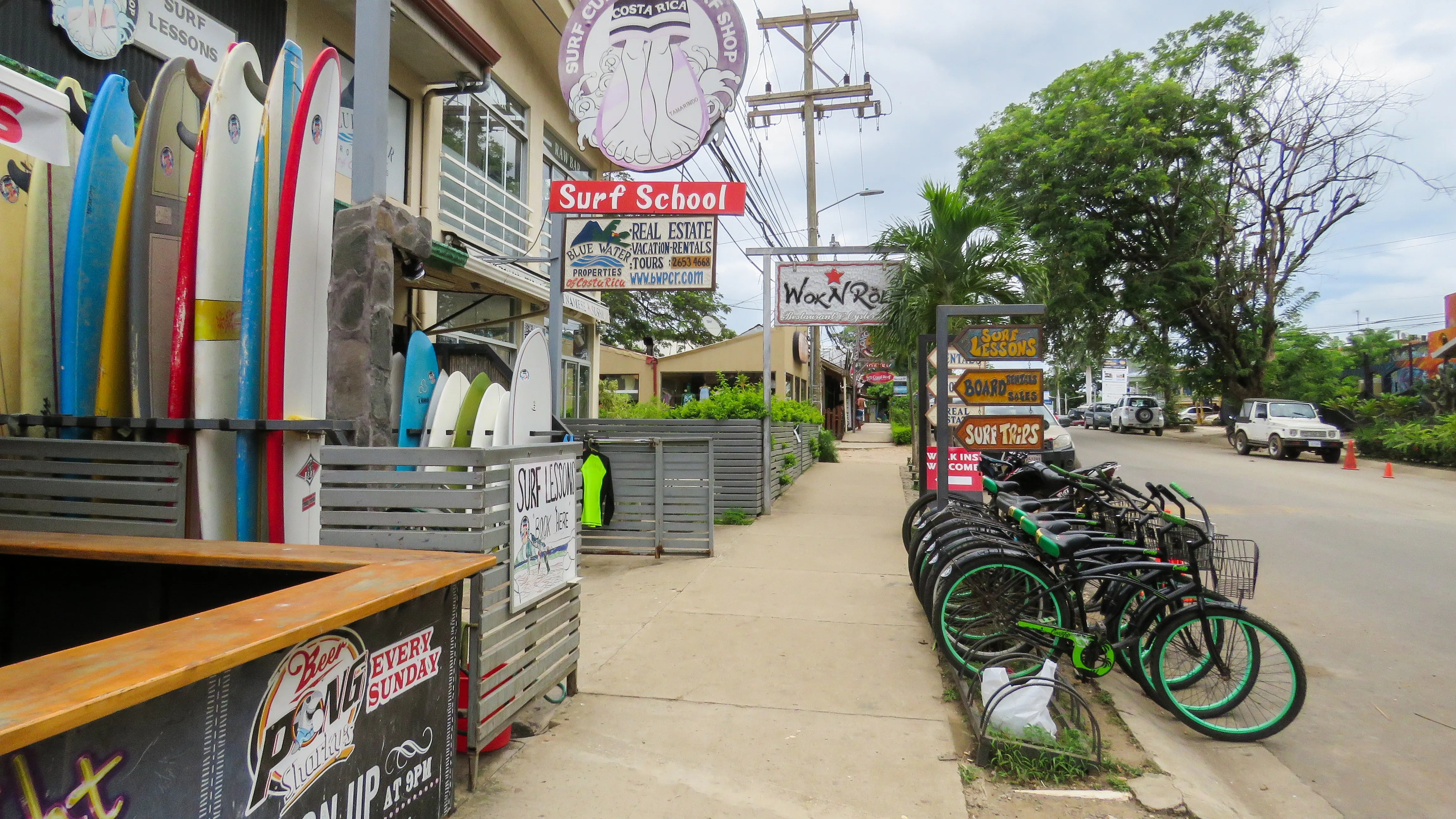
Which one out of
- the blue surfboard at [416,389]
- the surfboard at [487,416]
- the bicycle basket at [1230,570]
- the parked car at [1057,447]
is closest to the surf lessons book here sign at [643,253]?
the blue surfboard at [416,389]

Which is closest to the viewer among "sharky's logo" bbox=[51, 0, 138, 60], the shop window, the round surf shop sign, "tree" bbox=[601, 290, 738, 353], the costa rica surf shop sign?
"sharky's logo" bbox=[51, 0, 138, 60]

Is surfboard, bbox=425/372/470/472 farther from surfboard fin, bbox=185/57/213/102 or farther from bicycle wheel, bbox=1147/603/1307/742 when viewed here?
bicycle wheel, bbox=1147/603/1307/742

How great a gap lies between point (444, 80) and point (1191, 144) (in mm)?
25272

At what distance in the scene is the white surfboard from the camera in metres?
3.53

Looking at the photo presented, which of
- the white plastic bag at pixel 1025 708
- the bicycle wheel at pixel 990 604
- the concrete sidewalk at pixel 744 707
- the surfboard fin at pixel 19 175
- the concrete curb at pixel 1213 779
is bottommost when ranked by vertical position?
the concrete curb at pixel 1213 779

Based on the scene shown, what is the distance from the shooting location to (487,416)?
3.86 meters

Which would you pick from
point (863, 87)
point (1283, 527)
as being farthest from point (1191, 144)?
point (1283, 527)

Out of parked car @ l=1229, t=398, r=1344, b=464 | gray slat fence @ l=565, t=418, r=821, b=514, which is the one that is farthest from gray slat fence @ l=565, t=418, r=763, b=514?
parked car @ l=1229, t=398, r=1344, b=464

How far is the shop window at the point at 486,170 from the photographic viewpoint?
1020 centimetres

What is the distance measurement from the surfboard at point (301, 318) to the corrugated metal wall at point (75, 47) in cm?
196

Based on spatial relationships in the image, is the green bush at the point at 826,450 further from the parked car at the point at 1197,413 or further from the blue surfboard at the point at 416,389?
the parked car at the point at 1197,413

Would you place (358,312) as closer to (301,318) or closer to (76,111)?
A: (301,318)

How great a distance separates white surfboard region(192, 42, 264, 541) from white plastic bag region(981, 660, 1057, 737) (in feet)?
12.0

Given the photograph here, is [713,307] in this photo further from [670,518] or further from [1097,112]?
[670,518]
